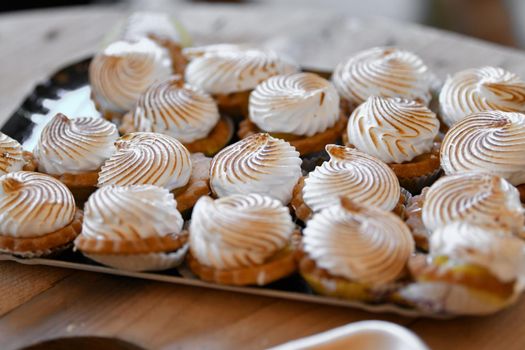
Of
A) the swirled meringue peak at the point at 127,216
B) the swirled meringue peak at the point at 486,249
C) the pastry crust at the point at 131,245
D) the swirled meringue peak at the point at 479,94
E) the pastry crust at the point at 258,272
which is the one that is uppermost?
the swirled meringue peak at the point at 479,94

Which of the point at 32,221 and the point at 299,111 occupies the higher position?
the point at 299,111

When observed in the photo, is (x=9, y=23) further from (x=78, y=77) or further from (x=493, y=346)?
(x=493, y=346)

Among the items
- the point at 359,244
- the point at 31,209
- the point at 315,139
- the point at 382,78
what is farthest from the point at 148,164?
the point at 382,78

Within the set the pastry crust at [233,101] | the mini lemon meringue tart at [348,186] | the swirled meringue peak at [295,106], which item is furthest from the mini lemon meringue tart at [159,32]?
the mini lemon meringue tart at [348,186]

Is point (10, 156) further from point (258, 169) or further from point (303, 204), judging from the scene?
point (303, 204)

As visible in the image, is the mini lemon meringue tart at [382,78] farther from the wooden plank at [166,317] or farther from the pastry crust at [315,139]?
the wooden plank at [166,317]

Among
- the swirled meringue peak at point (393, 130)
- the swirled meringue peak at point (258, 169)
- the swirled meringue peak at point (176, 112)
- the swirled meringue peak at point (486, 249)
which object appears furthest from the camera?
the swirled meringue peak at point (176, 112)

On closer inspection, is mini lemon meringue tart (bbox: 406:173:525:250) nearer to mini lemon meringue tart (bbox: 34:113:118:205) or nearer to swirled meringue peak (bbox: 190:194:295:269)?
swirled meringue peak (bbox: 190:194:295:269)

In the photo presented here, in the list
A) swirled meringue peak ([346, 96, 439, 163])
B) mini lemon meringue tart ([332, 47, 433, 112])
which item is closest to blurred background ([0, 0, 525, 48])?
mini lemon meringue tart ([332, 47, 433, 112])
